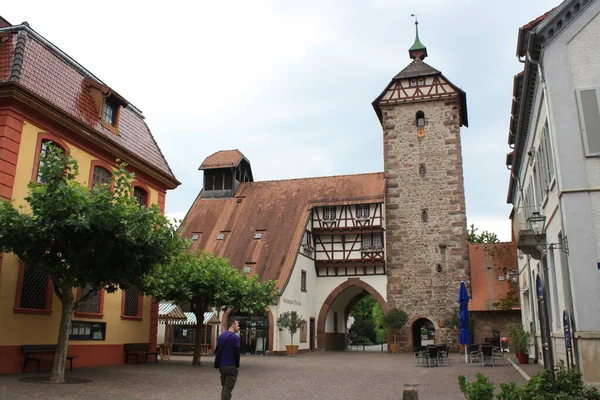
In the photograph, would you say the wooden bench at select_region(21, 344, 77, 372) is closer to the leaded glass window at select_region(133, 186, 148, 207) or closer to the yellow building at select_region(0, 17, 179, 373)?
the yellow building at select_region(0, 17, 179, 373)

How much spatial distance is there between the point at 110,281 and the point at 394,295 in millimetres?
22442

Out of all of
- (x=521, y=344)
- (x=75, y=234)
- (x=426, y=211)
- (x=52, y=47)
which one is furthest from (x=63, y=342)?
(x=426, y=211)

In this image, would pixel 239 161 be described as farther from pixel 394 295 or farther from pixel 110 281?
pixel 110 281

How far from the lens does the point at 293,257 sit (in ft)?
105

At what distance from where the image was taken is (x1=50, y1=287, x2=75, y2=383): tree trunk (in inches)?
A: 500

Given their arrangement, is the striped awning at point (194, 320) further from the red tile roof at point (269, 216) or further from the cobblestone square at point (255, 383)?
the cobblestone square at point (255, 383)

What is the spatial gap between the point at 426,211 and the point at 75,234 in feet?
82.2

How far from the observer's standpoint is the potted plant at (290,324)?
29875 millimetres

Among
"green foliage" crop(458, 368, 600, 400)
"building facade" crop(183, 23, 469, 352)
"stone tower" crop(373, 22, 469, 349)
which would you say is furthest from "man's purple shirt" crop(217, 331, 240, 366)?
"stone tower" crop(373, 22, 469, 349)

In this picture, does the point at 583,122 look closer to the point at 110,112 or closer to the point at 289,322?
the point at 110,112

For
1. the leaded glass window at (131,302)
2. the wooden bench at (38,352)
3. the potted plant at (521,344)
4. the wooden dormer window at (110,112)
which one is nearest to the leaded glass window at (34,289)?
the wooden bench at (38,352)

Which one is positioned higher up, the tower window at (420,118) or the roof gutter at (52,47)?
the tower window at (420,118)

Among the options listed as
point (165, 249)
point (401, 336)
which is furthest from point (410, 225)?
point (165, 249)

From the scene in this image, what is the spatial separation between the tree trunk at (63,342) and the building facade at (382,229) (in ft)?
60.3
